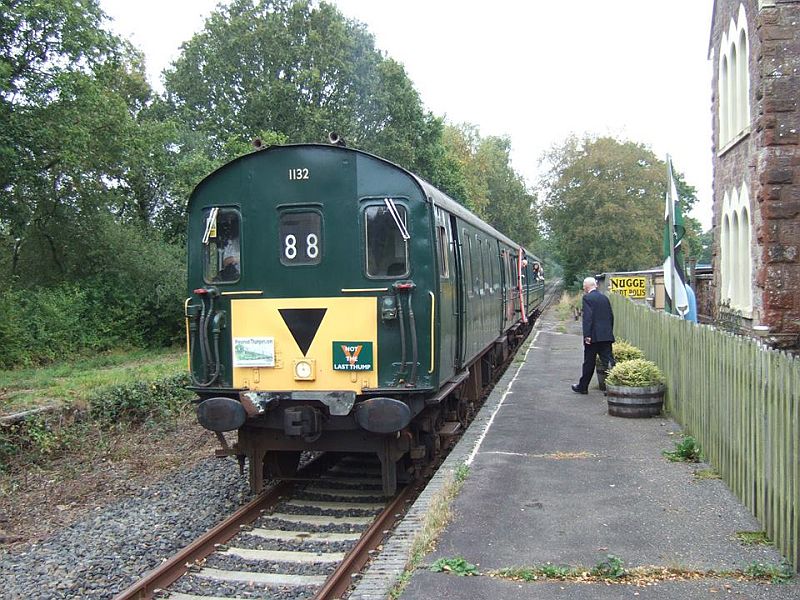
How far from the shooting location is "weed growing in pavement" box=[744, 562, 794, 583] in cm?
448

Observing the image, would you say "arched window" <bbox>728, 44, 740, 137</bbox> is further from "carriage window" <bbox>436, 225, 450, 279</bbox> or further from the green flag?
"carriage window" <bbox>436, 225, 450, 279</bbox>

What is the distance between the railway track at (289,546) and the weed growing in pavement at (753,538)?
2.76 metres

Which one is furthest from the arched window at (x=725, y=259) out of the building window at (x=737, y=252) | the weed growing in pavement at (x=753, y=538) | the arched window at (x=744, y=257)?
the weed growing in pavement at (x=753, y=538)

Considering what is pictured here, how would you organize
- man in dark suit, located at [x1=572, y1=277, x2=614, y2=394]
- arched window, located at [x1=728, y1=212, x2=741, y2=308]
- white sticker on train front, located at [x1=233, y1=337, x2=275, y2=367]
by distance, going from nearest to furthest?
white sticker on train front, located at [x1=233, y1=337, x2=275, y2=367], man in dark suit, located at [x1=572, y1=277, x2=614, y2=394], arched window, located at [x1=728, y1=212, x2=741, y2=308]

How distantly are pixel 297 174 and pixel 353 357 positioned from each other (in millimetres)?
1897

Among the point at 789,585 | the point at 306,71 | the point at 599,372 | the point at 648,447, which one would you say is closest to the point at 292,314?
the point at 648,447

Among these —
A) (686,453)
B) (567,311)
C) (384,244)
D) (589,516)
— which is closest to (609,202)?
(567,311)

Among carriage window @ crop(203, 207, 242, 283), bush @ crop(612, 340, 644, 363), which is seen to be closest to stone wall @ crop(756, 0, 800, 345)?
bush @ crop(612, 340, 644, 363)

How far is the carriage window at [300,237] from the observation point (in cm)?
727

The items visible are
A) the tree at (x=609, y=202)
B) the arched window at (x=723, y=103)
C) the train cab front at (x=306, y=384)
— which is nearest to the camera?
Result: the train cab front at (x=306, y=384)

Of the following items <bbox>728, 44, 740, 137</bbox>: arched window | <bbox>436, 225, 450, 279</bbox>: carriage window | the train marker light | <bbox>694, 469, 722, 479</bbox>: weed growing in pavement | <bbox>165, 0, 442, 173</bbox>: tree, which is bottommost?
<bbox>694, 469, 722, 479</bbox>: weed growing in pavement

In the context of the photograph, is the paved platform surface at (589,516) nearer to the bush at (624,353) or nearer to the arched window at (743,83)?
the bush at (624,353)

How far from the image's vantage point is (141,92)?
→ 108ft

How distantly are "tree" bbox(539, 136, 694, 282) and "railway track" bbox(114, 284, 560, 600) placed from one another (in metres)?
33.0
